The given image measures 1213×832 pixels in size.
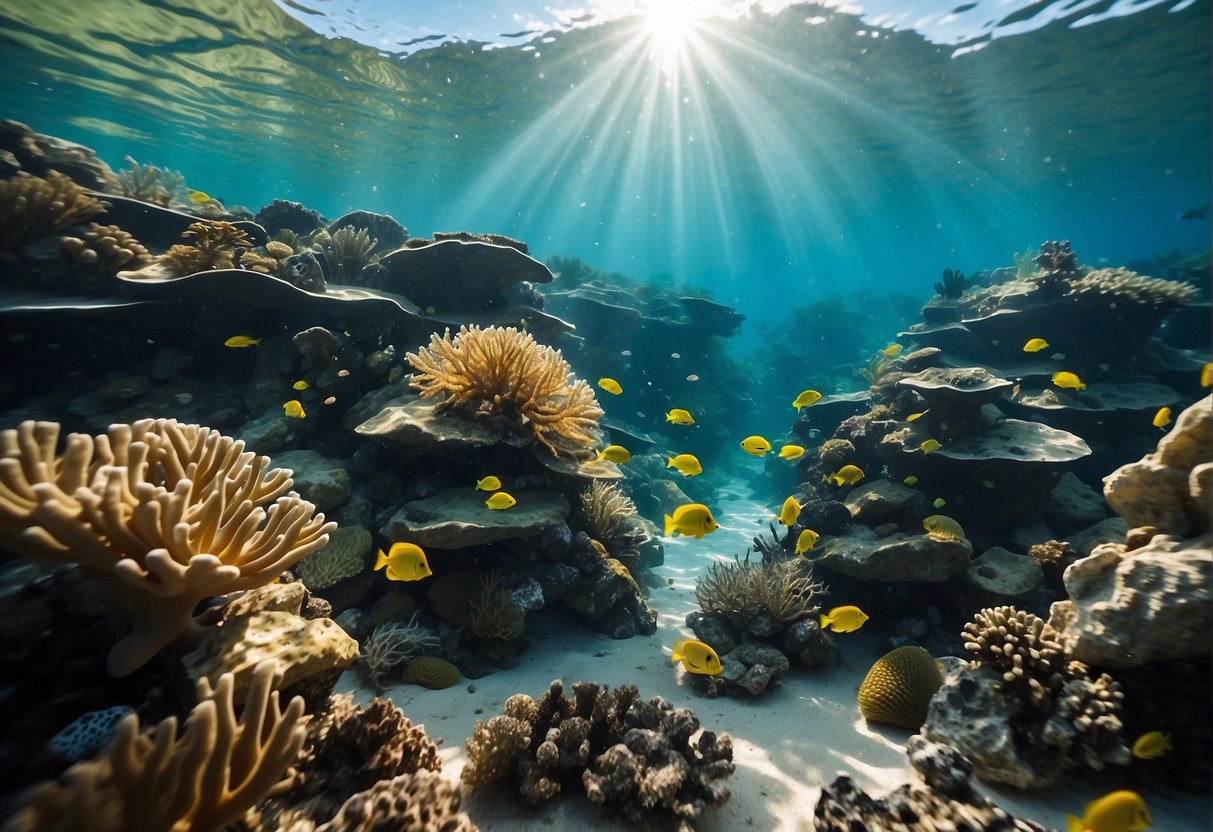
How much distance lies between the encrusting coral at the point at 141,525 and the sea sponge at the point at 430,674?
2.57 meters

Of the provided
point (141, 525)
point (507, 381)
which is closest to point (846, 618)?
point (507, 381)

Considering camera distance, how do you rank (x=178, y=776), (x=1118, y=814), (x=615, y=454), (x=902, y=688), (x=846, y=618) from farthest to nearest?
(x=615, y=454) → (x=846, y=618) → (x=902, y=688) → (x=1118, y=814) → (x=178, y=776)

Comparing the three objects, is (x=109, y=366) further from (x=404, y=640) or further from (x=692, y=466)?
(x=692, y=466)

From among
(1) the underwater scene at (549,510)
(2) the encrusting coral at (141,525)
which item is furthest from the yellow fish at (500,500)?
(2) the encrusting coral at (141,525)

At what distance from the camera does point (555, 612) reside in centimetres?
599

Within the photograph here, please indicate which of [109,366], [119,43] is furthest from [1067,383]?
[119,43]

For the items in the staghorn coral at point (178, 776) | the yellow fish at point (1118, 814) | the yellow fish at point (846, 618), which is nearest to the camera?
the staghorn coral at point (178, 776)

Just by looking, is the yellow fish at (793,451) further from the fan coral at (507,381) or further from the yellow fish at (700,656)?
the yellow fish at (700,656)

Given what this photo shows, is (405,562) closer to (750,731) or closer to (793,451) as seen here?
(750,731)

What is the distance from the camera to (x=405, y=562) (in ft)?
12.8

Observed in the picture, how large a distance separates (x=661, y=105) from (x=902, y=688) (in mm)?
25710

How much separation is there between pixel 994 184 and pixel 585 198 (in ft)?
126

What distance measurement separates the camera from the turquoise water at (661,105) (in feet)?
49.6

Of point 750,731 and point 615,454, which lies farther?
point 615,454
